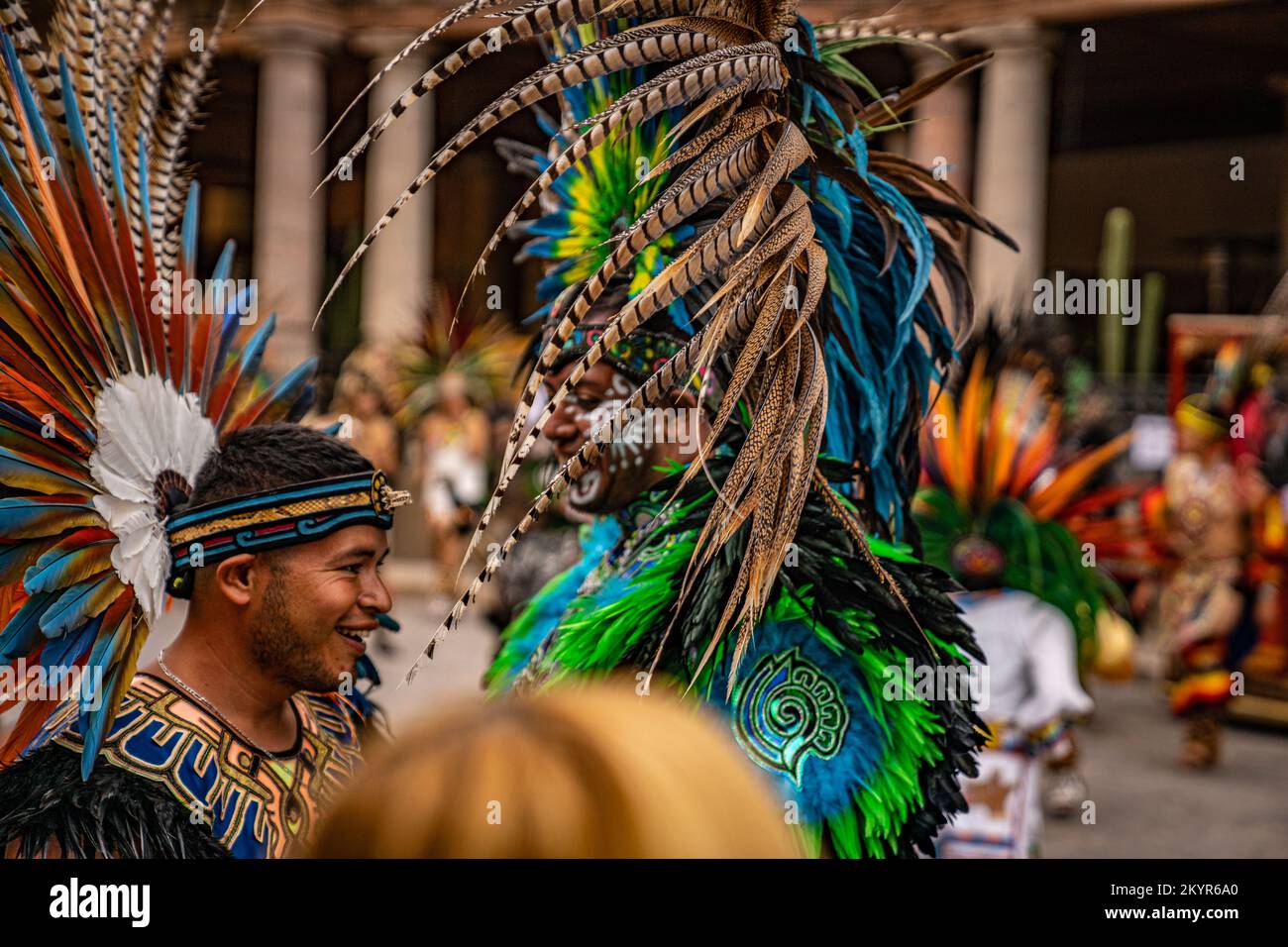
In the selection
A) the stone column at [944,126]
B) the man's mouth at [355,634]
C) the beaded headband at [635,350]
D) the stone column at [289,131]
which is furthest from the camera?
the stone column at [289,131]

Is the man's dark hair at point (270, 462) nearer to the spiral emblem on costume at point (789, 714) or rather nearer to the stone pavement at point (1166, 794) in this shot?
the spiral emblem on costume at point (789, 714)

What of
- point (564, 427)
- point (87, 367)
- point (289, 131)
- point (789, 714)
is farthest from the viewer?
point (289, 131)

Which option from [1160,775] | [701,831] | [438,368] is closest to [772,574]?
[701,831]

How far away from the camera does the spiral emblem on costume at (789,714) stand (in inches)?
86.7

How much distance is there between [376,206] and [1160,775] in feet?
37.2

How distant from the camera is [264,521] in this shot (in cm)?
230

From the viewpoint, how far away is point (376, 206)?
55.0 feet

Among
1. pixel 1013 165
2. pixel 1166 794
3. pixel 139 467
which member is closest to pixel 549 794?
pixel 139 467

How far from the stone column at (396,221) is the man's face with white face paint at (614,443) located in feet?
44.3

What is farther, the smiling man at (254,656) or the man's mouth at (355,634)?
the man's mouth at (355,634)

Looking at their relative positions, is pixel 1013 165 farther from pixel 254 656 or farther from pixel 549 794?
pixel 549 794

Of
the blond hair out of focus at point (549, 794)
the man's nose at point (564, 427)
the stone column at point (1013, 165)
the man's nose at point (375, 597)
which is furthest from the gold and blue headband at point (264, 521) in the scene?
the stone column at point (1013, 165)

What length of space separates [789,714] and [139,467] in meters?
1.09
